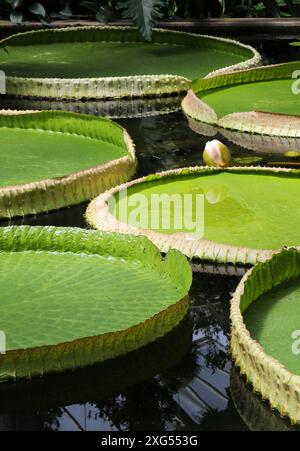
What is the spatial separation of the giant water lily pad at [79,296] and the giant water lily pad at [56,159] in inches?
21.1

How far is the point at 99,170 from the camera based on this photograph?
3.52 metres

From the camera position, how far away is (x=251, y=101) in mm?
4648

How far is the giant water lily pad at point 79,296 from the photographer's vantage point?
7.47ft

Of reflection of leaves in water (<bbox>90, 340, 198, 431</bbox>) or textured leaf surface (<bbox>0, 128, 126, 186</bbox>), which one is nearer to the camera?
reflection of leaves in water (<bbox>90, 340, 198, 431</bbox>)

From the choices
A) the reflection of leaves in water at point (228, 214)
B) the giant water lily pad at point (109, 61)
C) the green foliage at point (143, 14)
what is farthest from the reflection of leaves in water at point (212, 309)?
the green foliage at point (143, 14)

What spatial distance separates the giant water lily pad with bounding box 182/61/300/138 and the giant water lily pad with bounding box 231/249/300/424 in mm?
1751

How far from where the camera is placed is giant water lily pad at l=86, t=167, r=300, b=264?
2.83m

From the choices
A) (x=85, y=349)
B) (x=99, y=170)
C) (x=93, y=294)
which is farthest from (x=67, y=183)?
(x=85, y=349)

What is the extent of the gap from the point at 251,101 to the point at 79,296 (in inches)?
92.5

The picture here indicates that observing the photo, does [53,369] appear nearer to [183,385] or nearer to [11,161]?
[183,385]

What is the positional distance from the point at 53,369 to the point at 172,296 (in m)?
0.39

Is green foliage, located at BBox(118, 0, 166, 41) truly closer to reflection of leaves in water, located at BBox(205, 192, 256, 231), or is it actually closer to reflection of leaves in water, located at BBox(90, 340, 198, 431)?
reflection of leaves in water, located at BBox(205, 192, 256, 231)

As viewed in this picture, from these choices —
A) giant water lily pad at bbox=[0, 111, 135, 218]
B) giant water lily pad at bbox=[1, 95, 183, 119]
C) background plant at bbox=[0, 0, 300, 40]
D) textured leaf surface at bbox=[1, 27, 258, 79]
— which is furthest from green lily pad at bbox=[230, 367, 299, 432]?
background plant at bbox=[0, 0, 300, 40]

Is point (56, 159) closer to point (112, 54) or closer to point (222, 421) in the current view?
point (222, 421)
